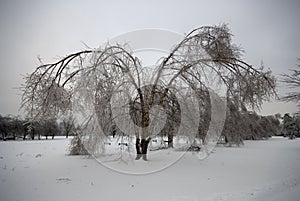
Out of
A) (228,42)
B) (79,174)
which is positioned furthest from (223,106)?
(79,174)

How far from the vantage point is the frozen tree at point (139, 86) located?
9094 mm

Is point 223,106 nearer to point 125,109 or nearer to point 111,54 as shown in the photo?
point 125,109

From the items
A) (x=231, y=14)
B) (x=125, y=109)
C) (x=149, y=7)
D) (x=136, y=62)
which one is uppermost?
(x=149, y=7)

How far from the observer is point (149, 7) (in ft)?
49.5

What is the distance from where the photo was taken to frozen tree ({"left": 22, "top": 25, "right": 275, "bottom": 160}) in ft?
29.8

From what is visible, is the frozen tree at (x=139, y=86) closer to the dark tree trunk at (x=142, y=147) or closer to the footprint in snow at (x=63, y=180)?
the dark tree trunk at (x=142, y=147)

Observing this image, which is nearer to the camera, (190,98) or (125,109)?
(125,109)

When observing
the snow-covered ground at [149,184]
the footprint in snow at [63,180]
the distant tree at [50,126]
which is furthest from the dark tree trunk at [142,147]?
the distant tree at [50,126]

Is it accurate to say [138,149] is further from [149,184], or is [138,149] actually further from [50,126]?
[50,126]

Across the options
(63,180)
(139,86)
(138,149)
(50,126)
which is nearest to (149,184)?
(63,180)

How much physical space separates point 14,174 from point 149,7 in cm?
1278

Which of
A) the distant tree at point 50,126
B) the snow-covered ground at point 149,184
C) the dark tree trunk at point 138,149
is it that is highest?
the distant tree at point 50,126

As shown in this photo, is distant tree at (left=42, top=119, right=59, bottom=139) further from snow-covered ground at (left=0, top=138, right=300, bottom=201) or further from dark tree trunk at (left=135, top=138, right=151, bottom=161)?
dark tree trunk at (left=135, top=138, right=151, bottom=161)

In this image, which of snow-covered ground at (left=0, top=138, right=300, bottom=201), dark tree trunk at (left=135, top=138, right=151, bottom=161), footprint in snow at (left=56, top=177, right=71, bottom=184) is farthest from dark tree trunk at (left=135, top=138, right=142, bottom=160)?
footprint in snow at (left=56, top=177, right=71, bottom=184)
